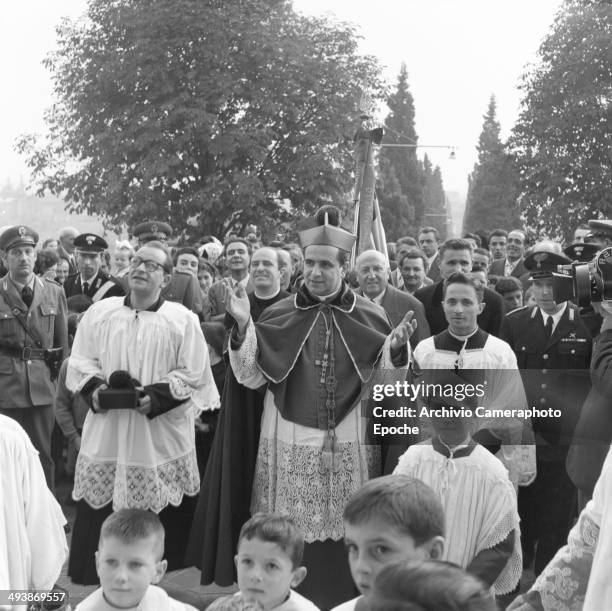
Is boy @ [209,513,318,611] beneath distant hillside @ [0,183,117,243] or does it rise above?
beneath

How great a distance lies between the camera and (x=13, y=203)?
71062mm

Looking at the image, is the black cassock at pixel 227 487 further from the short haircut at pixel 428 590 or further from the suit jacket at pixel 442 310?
the short haircut at pixel 428 590

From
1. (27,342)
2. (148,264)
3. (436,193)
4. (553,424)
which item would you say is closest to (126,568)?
(148,264)

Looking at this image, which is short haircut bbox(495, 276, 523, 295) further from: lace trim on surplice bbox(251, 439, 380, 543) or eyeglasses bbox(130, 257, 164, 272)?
eyeglasses bbox(130, 257, 164, 272)

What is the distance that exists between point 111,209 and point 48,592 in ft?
67.1

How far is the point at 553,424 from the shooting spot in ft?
18.2

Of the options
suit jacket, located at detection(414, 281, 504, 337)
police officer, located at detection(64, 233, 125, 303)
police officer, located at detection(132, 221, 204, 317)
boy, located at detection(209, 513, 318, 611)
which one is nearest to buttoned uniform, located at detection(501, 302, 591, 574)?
suit jacket, located at detection(414, 281, 504, 337)

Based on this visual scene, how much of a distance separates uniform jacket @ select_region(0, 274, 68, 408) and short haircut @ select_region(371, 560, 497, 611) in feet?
17.3

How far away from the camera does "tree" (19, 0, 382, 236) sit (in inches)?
875

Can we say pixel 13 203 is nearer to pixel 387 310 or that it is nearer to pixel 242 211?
pixel 242 211

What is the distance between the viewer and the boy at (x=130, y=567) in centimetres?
344

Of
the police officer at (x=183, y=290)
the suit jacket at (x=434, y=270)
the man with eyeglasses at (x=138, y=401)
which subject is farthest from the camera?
the suit jacket at (x=434, y=270)

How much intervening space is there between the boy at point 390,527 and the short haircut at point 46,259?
21.4 feet

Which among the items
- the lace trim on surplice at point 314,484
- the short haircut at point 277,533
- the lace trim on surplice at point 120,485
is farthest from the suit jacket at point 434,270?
the short haircut at point 277,533
